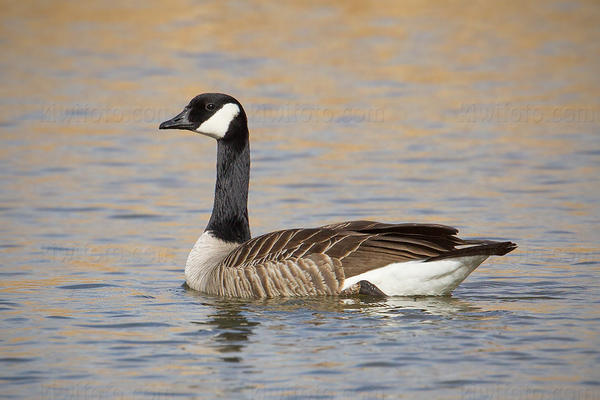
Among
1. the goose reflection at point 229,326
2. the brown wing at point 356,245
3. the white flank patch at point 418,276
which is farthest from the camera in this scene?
the brown wing at point 356,245

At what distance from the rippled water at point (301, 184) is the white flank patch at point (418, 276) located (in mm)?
176

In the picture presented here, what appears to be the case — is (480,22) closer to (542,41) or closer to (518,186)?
(542,41)

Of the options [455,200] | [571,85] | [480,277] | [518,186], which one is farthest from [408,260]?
[571,85]

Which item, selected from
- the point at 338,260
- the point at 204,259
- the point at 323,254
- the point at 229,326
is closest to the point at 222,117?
the point at 204,259

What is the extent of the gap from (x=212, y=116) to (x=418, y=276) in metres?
2.82

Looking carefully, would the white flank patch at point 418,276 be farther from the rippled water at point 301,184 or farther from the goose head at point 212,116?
the goose head at point 212,116

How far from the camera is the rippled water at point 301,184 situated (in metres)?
8.18

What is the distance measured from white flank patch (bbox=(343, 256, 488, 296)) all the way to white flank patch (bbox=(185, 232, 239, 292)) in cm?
151

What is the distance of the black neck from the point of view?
11.2 m

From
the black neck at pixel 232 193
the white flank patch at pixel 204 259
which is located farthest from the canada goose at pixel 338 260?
the black neck at pixel 232 193

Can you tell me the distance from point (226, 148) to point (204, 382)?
3.88 meters

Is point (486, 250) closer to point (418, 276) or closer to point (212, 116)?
point (418, 276)

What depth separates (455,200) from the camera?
47.1ft

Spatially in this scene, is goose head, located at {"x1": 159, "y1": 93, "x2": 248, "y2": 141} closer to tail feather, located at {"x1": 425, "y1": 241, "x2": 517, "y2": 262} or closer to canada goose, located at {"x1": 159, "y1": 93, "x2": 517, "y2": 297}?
canada goose, located at {"x1": 159, "y1": 93, "x2": 517, "y2": 297}
